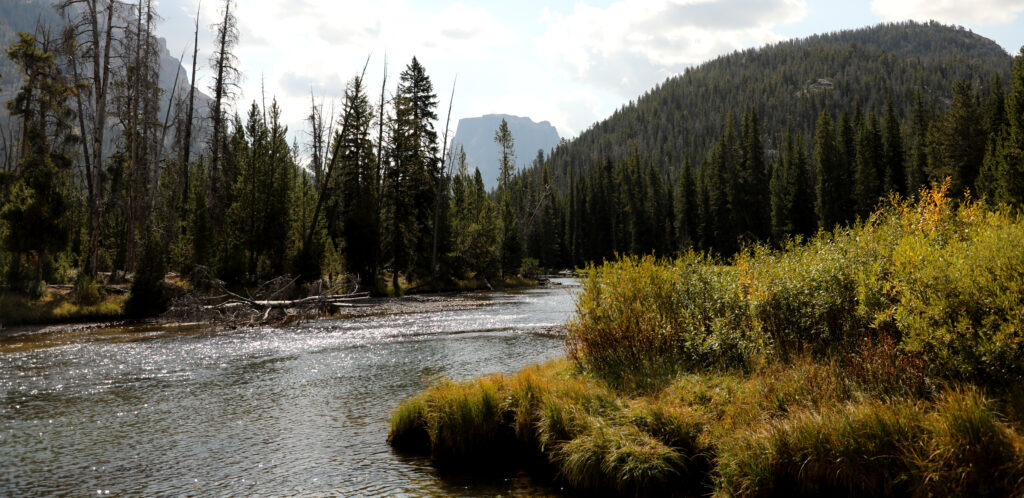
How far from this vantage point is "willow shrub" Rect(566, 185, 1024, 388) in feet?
21.9

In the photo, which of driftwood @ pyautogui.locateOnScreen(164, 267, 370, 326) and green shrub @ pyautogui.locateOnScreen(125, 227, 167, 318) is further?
green shrub @ pyautogui.locateOnScreen(125, 227, 167, 318)

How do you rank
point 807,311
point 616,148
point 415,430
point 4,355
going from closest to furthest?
1. point 807,311
2. point 415,430
3. point 4,355
4. point 616,148

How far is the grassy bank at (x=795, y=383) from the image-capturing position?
6199mm

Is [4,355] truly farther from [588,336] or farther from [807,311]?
[807,311]

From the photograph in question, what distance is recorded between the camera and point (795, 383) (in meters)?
7.73

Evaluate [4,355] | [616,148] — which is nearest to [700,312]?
[4,355]

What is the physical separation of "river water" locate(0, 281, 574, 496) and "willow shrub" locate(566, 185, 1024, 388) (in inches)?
162

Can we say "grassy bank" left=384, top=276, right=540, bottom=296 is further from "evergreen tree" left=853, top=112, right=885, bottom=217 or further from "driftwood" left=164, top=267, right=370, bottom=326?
"evergreen tree" left=853, top=112, right=885, bottom=217

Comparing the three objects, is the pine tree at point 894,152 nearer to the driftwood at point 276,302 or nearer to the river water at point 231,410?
the river water at point 231,410

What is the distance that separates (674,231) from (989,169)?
5190 centimetres

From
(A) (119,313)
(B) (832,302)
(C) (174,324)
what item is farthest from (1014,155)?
(A) (119,313)

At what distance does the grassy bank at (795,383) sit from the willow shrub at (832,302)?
3 centimetres

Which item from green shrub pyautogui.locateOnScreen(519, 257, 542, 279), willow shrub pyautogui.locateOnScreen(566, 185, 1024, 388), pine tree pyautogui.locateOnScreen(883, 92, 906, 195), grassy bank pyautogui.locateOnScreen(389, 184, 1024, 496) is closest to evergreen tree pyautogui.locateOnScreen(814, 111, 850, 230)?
pine tree pyautogui.locateOnScreen(883, 92, 906, 195)

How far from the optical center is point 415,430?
9.60 metres
